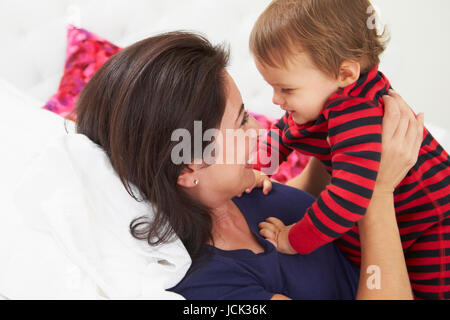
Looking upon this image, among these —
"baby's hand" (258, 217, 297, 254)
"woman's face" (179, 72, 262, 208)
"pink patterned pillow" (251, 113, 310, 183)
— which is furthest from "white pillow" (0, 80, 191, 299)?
"pink patterned pillow" (251, 113, 310, 183)

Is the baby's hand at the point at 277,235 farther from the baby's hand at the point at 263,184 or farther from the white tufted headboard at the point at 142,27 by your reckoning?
the white tufted headboard at the point at 142,27

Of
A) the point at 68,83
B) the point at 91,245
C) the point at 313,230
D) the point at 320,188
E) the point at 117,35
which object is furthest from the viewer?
the point at 117,35

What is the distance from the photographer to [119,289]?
918 mm

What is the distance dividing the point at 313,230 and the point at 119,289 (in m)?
0.50

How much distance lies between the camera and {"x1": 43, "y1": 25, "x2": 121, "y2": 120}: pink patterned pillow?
1830 mm

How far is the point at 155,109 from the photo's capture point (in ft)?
2.71

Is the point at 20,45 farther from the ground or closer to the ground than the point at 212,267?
farther from the ground

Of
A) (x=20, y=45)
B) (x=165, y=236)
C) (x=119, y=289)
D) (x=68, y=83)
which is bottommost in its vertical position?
(x=119, y=289)

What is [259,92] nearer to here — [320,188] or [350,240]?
[320,188]

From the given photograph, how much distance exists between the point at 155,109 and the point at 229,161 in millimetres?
247

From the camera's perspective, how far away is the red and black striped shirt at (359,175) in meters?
0.95

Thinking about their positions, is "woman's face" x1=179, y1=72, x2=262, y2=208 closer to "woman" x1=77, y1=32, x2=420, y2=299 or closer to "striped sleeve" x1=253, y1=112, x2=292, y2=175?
"woman" x1=77, y1=32, x2=420, y2=299

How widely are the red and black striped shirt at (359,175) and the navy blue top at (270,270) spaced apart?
0.08 meters

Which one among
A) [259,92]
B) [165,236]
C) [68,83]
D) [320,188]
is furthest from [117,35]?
[165,236]
